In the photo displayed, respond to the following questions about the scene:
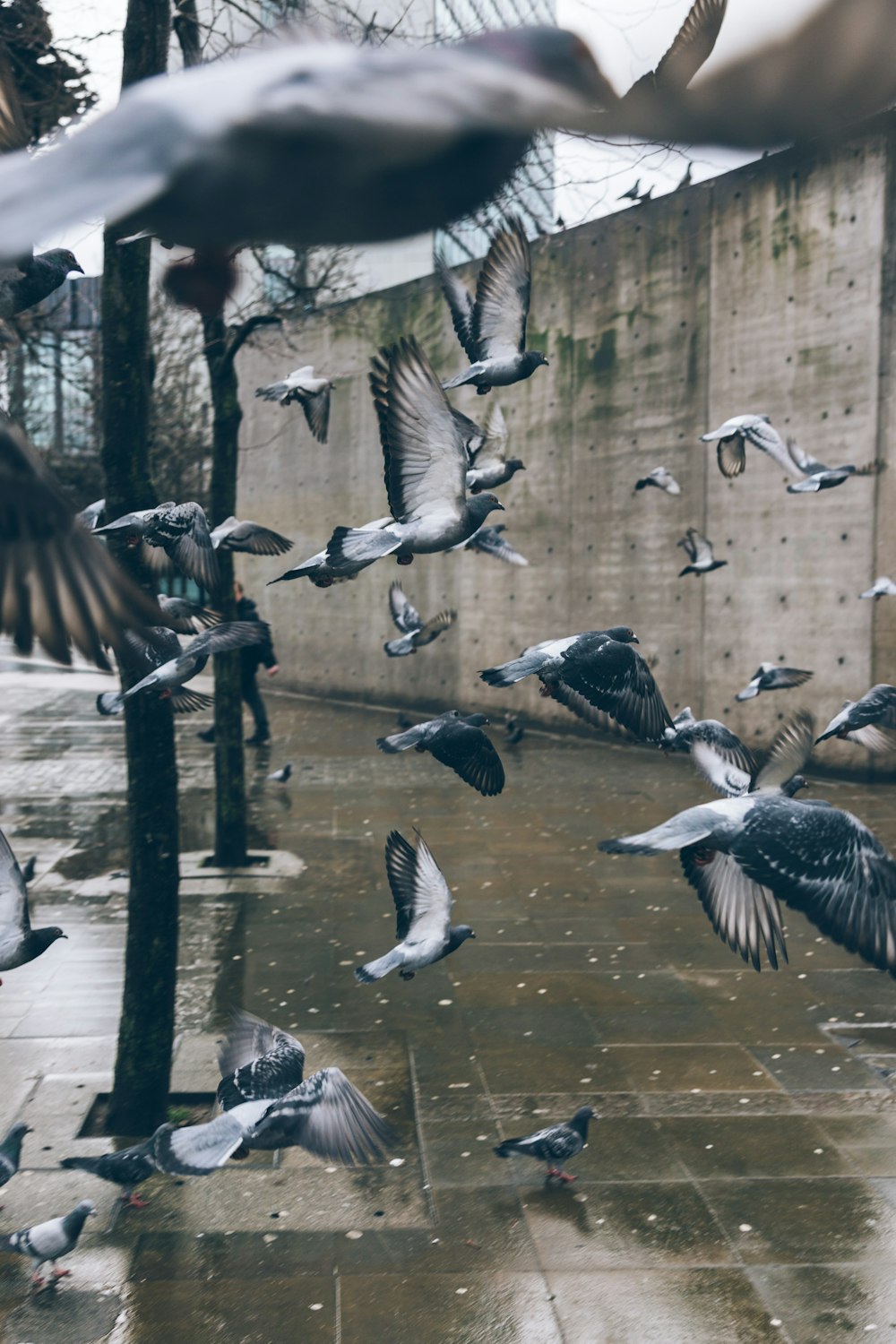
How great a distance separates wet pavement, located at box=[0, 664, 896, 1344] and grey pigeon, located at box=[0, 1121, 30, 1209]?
0.30 meters

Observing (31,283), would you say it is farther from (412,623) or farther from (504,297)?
(412,623)

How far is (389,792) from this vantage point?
13.6m

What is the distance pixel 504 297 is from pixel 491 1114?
3.41 metres

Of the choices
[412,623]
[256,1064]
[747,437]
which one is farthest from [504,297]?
[412,623]

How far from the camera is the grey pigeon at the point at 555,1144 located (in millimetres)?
4926

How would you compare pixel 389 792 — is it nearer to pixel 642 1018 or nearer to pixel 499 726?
pixel 499 726

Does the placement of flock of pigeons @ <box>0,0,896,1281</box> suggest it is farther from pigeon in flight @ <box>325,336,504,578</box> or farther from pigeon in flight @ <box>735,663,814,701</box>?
pigeon in flight @ <box>735,663,814,701</box>

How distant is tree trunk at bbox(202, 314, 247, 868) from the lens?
9.59 m

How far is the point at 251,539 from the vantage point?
18.8ft

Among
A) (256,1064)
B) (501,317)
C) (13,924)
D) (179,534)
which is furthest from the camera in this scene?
(179,534)

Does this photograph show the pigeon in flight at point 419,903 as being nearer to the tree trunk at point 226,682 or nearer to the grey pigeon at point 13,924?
the grey pigeon at point 13,924

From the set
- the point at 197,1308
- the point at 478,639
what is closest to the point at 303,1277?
the point at 197,1308

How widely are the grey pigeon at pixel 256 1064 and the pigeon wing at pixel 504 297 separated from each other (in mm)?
2492

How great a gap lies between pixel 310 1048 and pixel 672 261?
11633 millimetres
